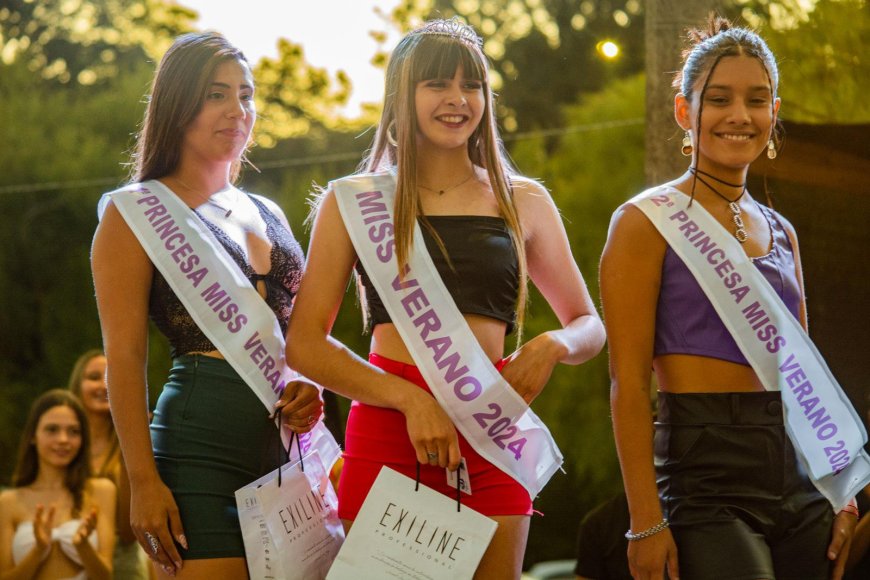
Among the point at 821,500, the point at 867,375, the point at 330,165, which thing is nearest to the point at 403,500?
the point at 821,500

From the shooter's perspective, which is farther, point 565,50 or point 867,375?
point 565,50

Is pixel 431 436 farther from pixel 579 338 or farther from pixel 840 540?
pixel 840 540

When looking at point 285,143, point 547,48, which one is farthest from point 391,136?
point 547,48

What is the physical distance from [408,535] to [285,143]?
17.4ft

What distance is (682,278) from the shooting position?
2.07 meters

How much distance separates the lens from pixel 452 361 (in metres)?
2.02

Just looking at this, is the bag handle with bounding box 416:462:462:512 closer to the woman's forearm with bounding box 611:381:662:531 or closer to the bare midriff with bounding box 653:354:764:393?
the woman's forearm with bounding box 611:381:662:531

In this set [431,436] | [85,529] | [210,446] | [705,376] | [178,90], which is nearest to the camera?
[431,436]

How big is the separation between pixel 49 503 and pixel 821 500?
3051 millimetres

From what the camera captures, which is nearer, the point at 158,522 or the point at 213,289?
the point at 158,522

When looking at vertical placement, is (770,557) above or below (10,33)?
below

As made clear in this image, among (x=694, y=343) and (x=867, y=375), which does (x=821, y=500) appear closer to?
(x=694, y=343)

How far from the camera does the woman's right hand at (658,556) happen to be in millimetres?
1939

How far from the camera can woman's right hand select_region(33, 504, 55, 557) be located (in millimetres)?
3990
